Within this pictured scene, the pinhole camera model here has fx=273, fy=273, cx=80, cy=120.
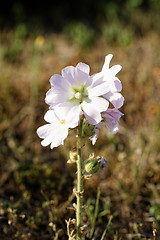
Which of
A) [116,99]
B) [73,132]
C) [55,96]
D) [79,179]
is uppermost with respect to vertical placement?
[73,132]

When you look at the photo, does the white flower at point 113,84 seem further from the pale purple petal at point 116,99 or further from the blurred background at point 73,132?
the blurred background at point 73,132

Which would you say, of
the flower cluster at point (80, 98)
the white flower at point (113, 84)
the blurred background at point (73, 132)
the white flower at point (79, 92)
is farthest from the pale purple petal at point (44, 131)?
the blurred background at point (73, 132)

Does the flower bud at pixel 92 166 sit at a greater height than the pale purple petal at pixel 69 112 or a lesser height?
lesser

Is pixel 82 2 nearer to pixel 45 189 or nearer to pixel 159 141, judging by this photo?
pixel 159 141

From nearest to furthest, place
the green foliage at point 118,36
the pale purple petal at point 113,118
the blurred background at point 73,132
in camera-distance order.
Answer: the pale purple petal at point 113,118
the blurred background at point 73,132
the green foliage at point 118,36

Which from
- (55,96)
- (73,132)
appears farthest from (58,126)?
(73,132)

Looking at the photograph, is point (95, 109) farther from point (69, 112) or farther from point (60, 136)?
point (60, 136)
